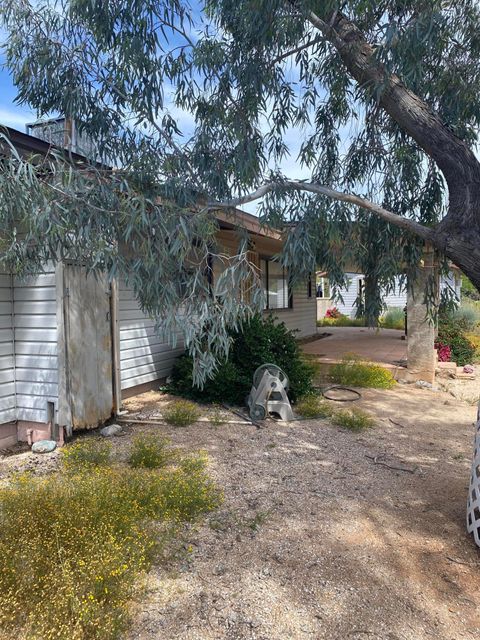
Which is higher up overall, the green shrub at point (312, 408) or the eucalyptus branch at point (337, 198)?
the eucalyptus branch at point (337, 198)

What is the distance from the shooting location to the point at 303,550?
2961 millimetres

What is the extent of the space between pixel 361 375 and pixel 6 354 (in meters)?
6.02

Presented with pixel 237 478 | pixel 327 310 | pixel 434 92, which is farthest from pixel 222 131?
pixel 327 310

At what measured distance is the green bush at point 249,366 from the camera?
6543mm

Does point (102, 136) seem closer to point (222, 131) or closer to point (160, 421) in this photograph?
point (222, 131)

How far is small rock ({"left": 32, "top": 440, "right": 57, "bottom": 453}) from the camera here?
471 cm

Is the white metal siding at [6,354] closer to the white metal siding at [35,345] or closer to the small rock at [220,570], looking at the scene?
the white metal siding at [35,345]

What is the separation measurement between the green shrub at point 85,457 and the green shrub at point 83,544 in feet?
1.14

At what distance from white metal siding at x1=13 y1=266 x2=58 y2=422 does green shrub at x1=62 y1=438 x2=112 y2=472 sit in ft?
2.41

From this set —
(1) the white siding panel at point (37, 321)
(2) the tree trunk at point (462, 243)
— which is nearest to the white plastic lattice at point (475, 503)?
(2) the tree trunk at point (462, 243)

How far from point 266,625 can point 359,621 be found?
0.48 metres

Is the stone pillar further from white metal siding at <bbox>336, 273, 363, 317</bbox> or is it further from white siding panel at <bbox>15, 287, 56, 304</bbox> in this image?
white siding panel at <bbox>15, 287, 56, 304</bbox>

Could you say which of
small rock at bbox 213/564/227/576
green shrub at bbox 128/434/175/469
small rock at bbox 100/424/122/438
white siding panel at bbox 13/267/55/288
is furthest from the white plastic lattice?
white siding panel at bbox 13/267/55/288

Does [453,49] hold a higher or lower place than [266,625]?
higher
